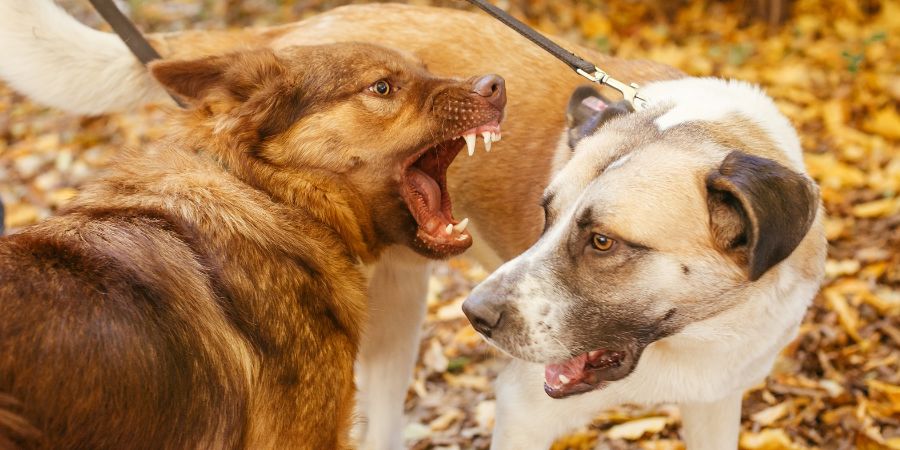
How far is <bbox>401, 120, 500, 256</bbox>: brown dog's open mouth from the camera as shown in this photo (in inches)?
125

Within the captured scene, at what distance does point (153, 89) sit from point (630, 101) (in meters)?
1.92

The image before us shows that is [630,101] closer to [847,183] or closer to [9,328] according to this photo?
[9,328]

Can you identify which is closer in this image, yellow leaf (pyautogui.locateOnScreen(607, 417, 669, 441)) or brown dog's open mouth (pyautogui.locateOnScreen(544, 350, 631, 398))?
brown dog's open mouth (pyautogui.locateOnScreen(544, 350, 631, 398))

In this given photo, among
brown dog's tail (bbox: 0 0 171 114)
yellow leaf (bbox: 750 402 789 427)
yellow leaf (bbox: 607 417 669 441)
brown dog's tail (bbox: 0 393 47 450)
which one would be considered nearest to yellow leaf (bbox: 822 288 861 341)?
yellow leaf (bbox: 750 402 789 427)

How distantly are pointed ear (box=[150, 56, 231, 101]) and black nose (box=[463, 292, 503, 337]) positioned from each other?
1119mm

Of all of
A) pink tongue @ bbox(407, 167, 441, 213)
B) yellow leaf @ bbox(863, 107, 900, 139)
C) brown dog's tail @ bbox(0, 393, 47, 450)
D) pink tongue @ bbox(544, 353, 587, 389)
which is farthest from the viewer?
yellow leaf @ bbox(863, 107, 900, 139)

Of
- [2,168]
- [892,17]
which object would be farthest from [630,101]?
[2,168]

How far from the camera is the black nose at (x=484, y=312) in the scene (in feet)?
9.00

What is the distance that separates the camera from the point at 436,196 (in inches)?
130

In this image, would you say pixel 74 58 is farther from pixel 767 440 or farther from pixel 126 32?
pixel 767 440

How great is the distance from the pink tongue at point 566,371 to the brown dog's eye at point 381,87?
1094 mm

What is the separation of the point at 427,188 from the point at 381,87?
0.40m

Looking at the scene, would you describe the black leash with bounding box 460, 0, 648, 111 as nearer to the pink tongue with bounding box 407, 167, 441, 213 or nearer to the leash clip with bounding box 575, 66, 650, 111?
the leash clip with bounding box 575, 66, 650, 111

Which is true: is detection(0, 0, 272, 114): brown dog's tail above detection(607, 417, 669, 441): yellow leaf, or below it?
above
